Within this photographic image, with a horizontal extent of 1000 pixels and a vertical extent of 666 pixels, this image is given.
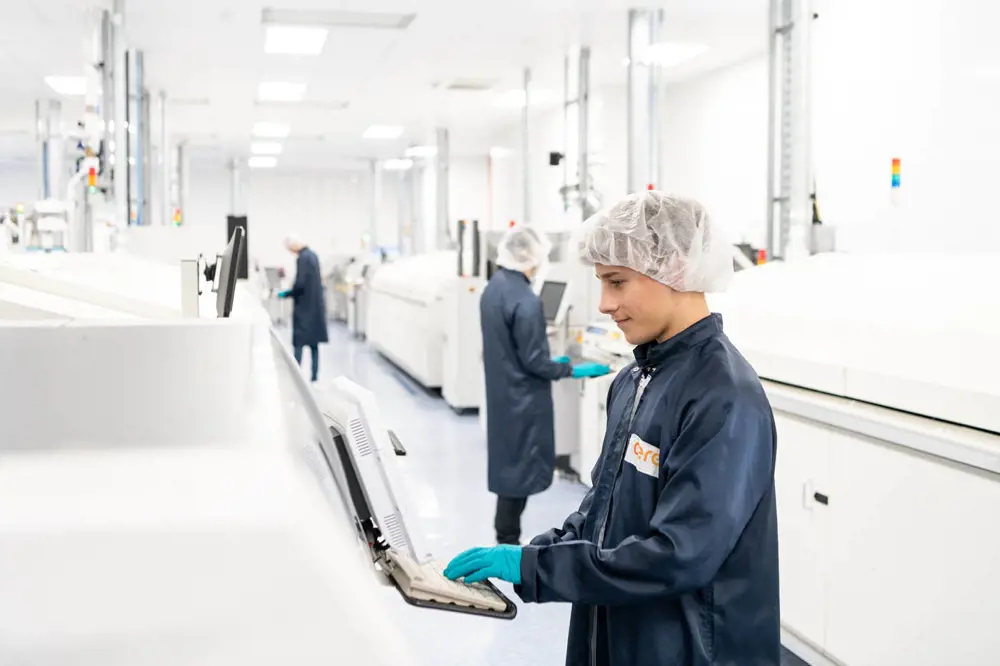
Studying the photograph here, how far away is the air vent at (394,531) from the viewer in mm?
1241

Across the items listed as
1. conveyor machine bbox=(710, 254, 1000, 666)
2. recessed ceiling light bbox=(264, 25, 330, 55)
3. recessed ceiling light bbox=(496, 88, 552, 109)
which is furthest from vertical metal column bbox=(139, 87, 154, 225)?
conveyor machine bbox=(710, 254, 1000, 666)

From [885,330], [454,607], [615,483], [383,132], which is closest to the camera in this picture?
[454,607]

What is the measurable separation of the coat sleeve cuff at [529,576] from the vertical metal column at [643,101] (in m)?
4.73

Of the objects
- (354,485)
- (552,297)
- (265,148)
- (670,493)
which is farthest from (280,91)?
(670,493)

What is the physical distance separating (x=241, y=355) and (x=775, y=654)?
0.94 meters

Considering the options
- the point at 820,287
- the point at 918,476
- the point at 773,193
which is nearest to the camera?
the point at 918,476

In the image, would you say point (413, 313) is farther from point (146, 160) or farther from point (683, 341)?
point (683, 341)

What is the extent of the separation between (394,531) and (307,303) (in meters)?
6.65

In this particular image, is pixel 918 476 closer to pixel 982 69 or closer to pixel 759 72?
pixel 982 69

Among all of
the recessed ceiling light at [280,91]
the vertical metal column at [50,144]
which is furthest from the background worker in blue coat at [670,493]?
the vertical metal column at [50,144]

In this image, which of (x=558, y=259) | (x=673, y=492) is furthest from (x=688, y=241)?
(x=558, y=259)

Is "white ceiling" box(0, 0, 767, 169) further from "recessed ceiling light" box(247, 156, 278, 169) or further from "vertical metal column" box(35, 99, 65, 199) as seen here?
"recessed ceiling light" box(247, 156, 278, 169)

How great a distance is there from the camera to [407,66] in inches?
312

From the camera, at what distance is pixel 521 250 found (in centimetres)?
359
